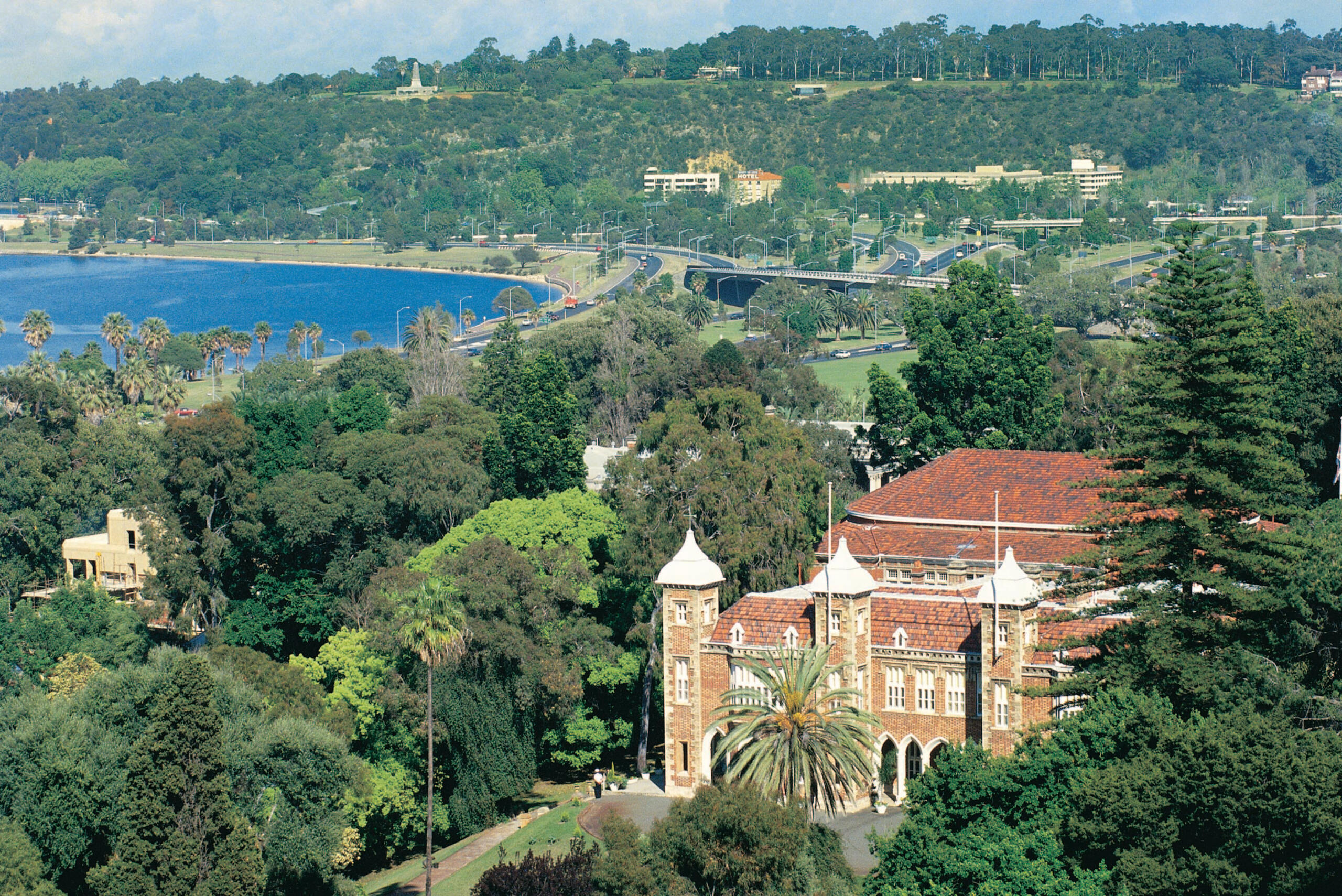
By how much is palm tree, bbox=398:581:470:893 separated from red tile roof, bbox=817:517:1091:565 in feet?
49.3

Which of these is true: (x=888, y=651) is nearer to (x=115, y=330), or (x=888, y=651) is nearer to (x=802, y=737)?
(x=802, y=737)

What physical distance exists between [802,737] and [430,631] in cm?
1195

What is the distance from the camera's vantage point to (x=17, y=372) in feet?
411

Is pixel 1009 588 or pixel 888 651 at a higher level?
pixel 1009 588

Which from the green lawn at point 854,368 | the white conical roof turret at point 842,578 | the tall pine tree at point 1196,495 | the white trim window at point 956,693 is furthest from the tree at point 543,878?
the green lawn at point 854,368

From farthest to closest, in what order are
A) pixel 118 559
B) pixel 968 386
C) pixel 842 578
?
pixel 118 559 < pixel 968 386 < pixel 842 578

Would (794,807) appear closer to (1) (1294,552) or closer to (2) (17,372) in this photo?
(1) (1294,552)

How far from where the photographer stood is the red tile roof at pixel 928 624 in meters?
54.0

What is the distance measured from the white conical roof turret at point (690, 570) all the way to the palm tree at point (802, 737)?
15.3ft

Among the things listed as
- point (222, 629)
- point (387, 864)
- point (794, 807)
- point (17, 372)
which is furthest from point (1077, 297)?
point (794, 807)

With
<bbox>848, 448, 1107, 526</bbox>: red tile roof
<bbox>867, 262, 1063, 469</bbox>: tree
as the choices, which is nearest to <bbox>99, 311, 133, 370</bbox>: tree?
<bbox>867, 262, 1063, 469</bbox>: tree

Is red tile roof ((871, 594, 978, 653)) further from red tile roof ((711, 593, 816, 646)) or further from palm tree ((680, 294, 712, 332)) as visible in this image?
palm tree ((680, 294, 712, 332))

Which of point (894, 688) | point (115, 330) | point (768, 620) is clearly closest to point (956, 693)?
point (894, 688)

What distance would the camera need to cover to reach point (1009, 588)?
5228 cm
